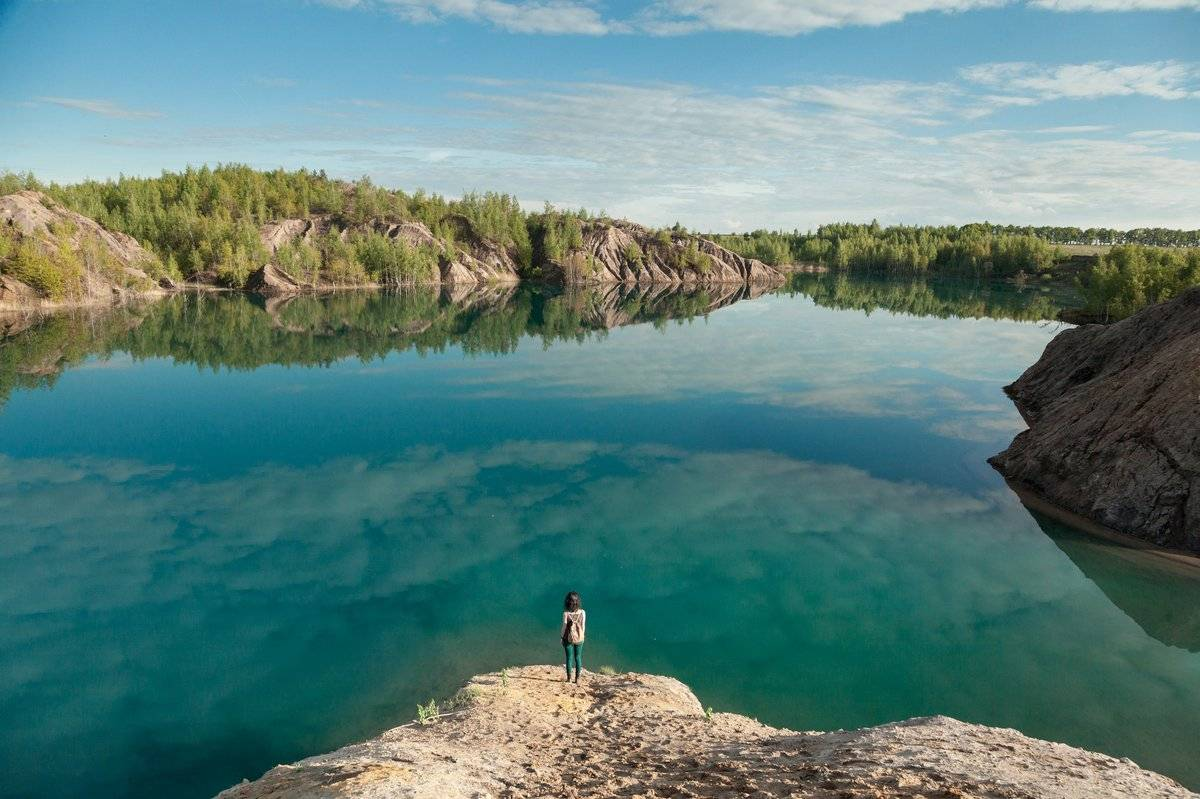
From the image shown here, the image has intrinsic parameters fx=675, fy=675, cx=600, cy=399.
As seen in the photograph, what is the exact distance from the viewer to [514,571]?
25531mm

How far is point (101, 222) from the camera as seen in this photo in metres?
157

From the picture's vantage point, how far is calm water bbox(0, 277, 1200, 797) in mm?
17844

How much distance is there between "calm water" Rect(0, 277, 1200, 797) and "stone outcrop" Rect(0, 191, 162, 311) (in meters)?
62.4

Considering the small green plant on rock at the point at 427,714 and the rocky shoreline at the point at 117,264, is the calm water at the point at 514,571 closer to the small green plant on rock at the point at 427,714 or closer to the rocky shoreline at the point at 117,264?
the small green plant on rock at the point at 427,714

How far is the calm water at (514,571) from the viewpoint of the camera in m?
17.8

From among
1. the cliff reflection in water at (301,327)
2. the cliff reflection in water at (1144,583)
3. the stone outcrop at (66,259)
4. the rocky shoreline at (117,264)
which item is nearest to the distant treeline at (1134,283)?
the cliff reflection in water at (301,327)

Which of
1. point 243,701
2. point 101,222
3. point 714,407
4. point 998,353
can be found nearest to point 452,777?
point 243,701

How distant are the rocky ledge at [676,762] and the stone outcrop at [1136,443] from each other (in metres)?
22.8

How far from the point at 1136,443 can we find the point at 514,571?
95.2ft

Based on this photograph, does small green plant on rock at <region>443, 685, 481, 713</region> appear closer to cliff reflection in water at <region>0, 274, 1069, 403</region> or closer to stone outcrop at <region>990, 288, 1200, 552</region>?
stone outcrop at <region>990, 288, 1200, 552</region>

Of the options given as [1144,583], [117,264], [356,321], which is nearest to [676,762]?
[1144,583]

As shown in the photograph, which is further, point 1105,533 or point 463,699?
point 1105,533

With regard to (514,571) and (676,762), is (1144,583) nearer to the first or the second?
(676,762)

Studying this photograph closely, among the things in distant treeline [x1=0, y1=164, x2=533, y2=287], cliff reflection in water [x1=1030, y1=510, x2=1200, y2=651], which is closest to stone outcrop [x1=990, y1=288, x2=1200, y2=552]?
cliff reflection in water [x1=1030, y1=510, x2=1200, y2=651]
